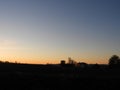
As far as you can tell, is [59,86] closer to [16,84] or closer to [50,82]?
[50,82]

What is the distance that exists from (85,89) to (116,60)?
105214 mm

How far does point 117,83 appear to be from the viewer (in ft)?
143

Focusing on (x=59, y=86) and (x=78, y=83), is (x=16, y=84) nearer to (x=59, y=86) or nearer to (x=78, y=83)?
(x=59, y=86)

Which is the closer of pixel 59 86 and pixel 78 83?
pixel 59 86

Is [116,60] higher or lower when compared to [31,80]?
higher

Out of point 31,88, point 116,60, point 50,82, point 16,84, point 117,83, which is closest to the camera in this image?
point 31,88

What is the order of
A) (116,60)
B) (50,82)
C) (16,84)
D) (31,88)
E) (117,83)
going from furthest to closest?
1. (116,60)
2. (117,83)
3. (50,82)
4. (16,84)
5. (31,88)

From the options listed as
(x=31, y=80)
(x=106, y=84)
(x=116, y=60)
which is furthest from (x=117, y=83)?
(x=116, y=60)

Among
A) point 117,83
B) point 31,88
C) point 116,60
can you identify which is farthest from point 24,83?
point 116,60

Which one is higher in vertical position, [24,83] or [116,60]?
[116,60]

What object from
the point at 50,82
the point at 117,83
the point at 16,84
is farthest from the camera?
the point at 117,83

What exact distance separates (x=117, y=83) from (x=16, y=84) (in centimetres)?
1513

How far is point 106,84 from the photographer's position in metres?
42.2

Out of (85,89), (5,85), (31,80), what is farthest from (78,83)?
(5,85)
